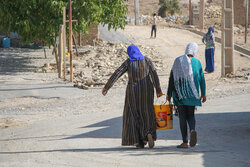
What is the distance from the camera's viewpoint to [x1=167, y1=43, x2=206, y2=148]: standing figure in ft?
21.1

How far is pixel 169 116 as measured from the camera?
6.59 m

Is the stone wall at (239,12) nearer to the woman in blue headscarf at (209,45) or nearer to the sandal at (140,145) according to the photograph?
the woman in blue headscarf at (209,45)

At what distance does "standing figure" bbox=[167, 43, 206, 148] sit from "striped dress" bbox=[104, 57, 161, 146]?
0.31 m

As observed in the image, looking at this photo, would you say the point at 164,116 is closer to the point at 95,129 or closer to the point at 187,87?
the point at 187,87

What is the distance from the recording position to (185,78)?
648cm

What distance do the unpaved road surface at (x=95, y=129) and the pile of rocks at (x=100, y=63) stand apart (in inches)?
41.8

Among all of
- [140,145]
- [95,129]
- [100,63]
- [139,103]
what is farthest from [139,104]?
[100,63]

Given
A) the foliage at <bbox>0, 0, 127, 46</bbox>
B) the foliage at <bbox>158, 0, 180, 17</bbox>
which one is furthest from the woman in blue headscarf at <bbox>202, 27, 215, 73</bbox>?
the foliage at <bbox>158, 0, 180, 17</bbox>

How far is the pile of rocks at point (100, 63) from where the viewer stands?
637 inches

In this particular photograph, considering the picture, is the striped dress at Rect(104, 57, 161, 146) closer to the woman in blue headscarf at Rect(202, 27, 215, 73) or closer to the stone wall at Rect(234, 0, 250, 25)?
the woman in blue headscarf at Rect(202, 27, 215, 73)

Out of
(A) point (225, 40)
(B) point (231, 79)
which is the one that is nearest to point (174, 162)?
(B) point (231, 79)

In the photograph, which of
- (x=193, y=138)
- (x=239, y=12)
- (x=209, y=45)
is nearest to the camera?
(x=193, y=138)

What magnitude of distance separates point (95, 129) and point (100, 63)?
1210cm

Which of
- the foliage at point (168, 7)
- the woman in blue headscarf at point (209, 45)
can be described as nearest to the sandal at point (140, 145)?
the woman in blue headscarf at point (209, 45)
